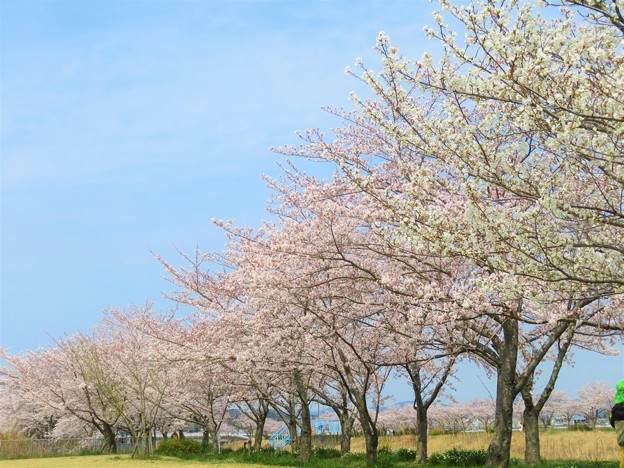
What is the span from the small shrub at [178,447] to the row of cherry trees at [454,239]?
7.76 meters

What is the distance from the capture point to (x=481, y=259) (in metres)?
9.60

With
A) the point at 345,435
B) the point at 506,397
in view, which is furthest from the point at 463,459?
the point at 345,435

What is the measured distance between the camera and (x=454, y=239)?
30.6ft

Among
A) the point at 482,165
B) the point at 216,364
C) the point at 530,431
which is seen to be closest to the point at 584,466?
the point at 530,431

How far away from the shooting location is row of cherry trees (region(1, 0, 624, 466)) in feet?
26.6

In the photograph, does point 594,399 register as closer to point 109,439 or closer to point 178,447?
point 178,447

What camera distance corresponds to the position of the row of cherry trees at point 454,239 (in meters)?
8.10

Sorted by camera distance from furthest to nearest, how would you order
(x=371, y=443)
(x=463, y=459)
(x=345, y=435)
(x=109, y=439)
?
(x=109, y=439)
(x=345, y=435)
(x=371, y=443)
(x=463, y=459)

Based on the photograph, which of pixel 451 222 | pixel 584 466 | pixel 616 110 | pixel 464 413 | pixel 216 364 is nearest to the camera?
pixel 616 110

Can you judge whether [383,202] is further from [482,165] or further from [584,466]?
[584,466]

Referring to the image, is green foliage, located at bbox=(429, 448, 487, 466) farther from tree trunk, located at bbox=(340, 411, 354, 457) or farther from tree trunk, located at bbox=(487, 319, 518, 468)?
tree trunk, located at bbox=(340, 411, 354, 457)

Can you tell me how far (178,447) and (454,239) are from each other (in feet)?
95.2

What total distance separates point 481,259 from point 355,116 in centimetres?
790

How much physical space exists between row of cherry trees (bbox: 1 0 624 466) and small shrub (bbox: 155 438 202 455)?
25.5ft
